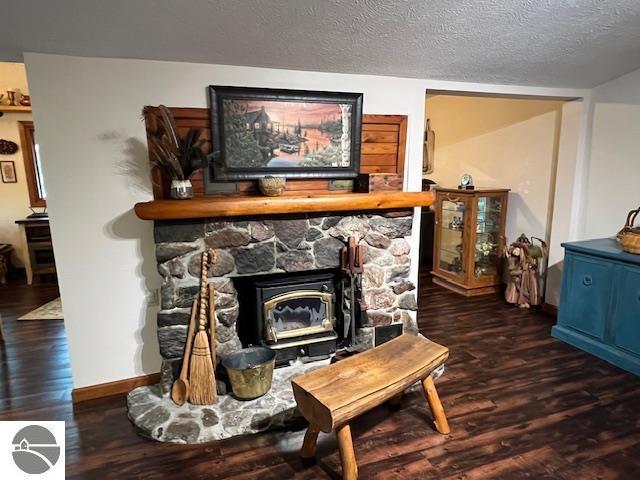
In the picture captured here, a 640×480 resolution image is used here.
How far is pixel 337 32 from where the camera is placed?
2.34m

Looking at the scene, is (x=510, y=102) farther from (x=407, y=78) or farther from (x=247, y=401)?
(x=247, y=401)

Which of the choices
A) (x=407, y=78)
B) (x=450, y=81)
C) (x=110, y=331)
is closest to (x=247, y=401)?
(x=110, y=331)

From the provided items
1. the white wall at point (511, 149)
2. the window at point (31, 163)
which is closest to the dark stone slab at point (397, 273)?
the white wall at point (511, 149)

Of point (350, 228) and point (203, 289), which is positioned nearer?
point (203, 289)

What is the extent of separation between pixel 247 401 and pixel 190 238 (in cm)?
108

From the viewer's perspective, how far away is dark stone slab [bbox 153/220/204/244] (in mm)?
2455

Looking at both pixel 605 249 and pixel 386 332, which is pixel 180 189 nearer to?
pixel 386 332

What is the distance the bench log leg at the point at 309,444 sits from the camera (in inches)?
80.1

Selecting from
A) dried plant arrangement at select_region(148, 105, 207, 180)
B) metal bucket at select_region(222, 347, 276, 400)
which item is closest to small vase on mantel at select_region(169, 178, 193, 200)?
dried plant arrangement at select_region(148, 105, 207, 180)

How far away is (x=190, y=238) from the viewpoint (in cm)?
252

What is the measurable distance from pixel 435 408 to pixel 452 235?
9.76 ft

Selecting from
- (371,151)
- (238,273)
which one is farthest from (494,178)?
(238,273)

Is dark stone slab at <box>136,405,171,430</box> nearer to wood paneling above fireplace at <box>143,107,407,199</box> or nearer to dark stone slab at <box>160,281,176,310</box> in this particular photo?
dark stone slab at <box>160,281,176,310</box>

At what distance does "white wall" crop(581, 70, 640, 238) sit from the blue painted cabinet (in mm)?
280
